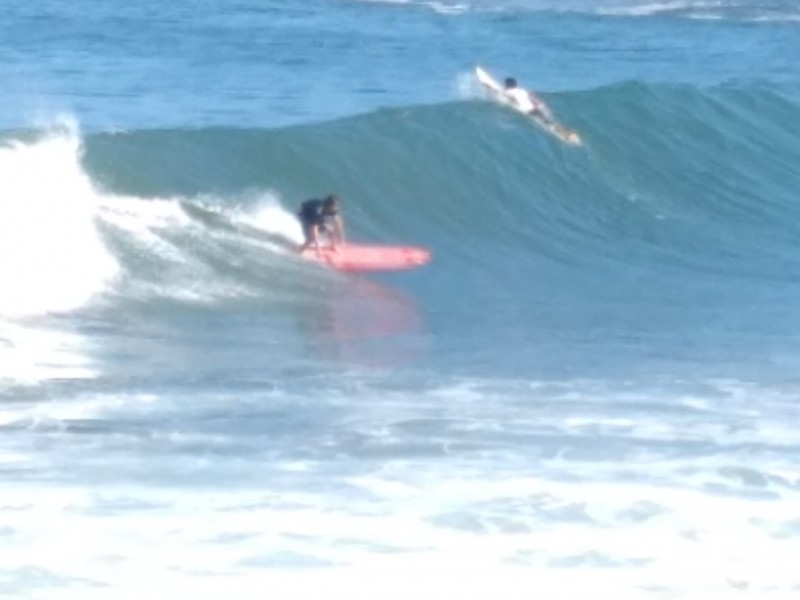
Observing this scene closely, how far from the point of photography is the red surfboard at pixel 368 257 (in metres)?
19.3

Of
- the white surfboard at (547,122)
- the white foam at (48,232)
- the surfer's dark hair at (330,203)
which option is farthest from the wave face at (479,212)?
the surfer's dark hair at (330,203)

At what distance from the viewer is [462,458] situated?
12602 mm

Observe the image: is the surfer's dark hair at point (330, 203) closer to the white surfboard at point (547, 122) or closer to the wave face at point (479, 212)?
the wave face at point (479, 212)

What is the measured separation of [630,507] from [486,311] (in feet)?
22.9

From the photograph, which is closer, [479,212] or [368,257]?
[368,257]

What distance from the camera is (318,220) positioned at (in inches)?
768

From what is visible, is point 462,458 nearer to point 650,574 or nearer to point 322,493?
point 322,493

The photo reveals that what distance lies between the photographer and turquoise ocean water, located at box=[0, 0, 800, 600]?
35.7 feet

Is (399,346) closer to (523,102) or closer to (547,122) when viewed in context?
(547,122)

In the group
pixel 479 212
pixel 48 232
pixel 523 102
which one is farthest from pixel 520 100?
Answer: pixel 48 232

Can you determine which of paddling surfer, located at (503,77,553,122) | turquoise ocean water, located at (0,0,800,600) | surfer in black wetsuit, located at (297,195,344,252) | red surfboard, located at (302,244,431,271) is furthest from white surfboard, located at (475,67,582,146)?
surfer in black wetsuit, located at (297,195,344,252)

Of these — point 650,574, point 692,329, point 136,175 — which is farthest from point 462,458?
point 136,175

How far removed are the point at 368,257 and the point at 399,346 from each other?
328 centimetres

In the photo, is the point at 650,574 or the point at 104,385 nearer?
the point at 650,574
